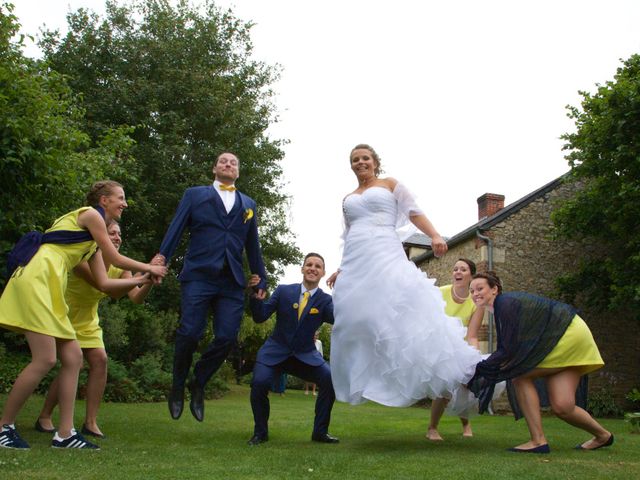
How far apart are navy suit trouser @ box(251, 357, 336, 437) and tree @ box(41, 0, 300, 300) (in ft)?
48.1

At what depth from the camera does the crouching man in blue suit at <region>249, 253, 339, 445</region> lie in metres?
5.92

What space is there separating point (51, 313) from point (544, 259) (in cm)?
1766

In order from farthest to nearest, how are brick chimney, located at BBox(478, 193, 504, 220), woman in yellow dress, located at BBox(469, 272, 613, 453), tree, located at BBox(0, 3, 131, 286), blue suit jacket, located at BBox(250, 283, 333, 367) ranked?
brick chimney, located at BBox(478, 193, 504, 220) < tree, located at BBox(0, 3, 131, 286) < blue suit jacket, located at BBox(250, 283, 333, 367) < woman in yellow dress, located at BBox(469, 272, 613, 453)

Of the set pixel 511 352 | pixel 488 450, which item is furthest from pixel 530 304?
pixel 488 450

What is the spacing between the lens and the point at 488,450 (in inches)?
218

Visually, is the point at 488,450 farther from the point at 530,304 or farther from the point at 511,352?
the point at 530,304

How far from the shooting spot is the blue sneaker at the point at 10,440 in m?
4.60

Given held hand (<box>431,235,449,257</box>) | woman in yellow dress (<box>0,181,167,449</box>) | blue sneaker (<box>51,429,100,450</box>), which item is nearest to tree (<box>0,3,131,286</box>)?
woman in yellow dress (<box>0,181,167,449</box>)

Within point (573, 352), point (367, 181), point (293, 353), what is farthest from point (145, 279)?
point (573, 352)

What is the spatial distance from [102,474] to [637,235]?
54.2 ft

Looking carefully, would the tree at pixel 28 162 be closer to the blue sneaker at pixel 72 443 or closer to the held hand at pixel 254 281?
the blue sneaker at pixel 72 443

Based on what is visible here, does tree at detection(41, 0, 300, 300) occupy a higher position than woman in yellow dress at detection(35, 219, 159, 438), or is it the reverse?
tree at detection(41, 0, 300, 300)

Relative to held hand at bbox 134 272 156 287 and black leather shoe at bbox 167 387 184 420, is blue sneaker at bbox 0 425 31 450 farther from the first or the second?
held hand at bbox 134 272 156 287

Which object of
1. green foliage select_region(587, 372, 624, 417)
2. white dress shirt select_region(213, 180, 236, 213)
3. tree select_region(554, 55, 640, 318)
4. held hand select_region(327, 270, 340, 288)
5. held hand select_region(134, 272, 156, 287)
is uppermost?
tree select_region(554, 55, 640, 318)
